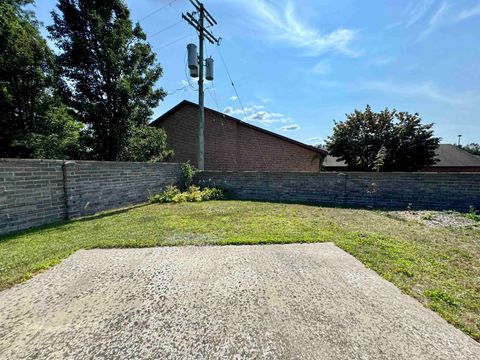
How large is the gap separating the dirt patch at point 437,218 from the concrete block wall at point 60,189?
28.1ft

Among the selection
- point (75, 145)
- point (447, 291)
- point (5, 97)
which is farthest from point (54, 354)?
point (5, 97)

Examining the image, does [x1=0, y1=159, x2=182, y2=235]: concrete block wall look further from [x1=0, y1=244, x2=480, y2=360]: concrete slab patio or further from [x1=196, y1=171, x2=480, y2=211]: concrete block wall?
[x1=196, y1=171, x2=480, y2=211]: concrete block wall

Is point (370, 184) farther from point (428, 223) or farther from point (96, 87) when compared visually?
point (96, 87)

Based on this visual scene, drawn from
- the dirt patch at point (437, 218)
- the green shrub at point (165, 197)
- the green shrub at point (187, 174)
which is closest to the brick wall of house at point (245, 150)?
the green shrub at point (187, 174)

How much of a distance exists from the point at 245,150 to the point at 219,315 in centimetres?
1258

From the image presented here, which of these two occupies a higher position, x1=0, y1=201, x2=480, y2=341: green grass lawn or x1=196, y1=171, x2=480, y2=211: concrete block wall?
x1=196, y1=171, x2=480, y2=211: concrete block wall

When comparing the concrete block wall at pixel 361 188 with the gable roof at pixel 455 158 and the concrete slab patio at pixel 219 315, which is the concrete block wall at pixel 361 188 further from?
the gable roof at pixel 455 158

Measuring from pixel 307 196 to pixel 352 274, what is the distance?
6.10 meters

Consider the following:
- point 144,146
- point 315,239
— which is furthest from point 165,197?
point 315,239

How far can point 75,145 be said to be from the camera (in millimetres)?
10055

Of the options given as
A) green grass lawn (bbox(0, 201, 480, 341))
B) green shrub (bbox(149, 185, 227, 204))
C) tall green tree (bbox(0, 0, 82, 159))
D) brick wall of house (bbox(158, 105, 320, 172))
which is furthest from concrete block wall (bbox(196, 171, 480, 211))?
tall green tree (bbox(0, 0, 82, 159))

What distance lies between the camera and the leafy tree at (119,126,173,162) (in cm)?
1139

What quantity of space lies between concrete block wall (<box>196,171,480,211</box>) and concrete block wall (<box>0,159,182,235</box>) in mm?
3689

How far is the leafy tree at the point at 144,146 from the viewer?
11.4m
